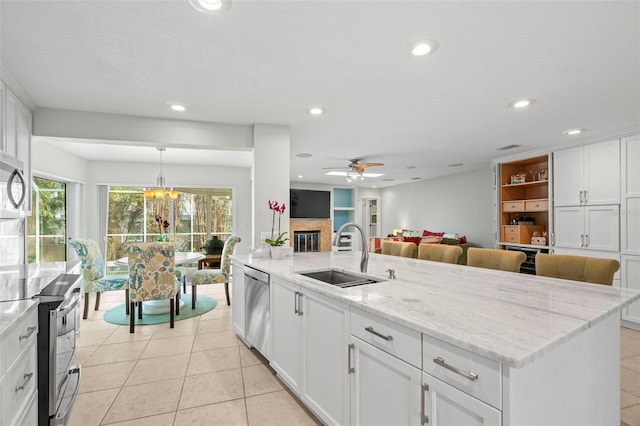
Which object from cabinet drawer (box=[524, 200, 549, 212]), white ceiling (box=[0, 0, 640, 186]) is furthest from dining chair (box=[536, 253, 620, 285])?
cabinet drawer (box=[524, 200, 549, 212])

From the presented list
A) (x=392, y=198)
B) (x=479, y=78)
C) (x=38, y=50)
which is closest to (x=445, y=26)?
(x=479, y=78)

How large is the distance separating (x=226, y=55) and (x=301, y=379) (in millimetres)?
2129

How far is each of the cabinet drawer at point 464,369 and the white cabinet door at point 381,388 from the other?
102 mm

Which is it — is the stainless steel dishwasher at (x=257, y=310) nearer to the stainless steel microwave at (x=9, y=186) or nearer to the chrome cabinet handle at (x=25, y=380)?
the chrome cabinet handle at (x=25, y=380)

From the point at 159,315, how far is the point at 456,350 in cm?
407

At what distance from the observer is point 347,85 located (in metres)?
2.45

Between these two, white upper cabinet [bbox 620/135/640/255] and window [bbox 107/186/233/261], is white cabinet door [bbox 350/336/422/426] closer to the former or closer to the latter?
white upper cabinet [bbox 620/135/640/255]

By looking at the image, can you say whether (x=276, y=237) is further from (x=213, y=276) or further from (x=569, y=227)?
(x=569, y=227)

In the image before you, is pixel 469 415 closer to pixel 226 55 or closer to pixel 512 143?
pixel 226 55

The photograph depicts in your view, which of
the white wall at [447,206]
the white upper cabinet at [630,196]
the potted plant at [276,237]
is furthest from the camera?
the white wall at [447,206]

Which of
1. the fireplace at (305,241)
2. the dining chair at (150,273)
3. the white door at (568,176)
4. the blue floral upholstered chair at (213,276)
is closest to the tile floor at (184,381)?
the dining chair at (150,273)

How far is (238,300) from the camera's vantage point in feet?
10.4

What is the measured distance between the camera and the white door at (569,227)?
13.6 feet

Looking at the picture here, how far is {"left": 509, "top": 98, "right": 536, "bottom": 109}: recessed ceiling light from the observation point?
8.99 ft
